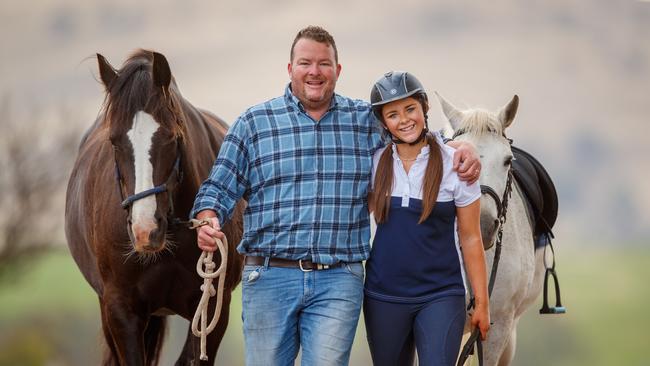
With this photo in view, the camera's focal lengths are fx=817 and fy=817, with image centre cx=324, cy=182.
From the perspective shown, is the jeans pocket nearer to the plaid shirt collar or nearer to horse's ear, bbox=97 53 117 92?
the plaid shirt collar

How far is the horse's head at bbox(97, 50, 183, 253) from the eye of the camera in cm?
354

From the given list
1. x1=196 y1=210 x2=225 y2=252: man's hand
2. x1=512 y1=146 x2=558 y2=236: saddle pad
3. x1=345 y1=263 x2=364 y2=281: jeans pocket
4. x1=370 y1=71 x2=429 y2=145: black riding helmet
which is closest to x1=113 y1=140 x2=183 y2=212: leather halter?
x1=196 y1=210 x2=225 y2=252: man's hand

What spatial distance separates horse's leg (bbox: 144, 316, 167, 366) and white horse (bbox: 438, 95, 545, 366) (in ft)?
6.91

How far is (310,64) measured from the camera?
3371 mm

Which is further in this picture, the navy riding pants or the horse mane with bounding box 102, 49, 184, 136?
the horse mane with bounding box 102, 49, 184, 136

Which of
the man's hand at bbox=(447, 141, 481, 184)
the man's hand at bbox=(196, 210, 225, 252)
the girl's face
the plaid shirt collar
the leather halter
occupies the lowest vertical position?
the man's hand at bbox=(196, 210, 225, 252)

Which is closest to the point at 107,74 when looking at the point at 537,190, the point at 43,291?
the point at 537,190

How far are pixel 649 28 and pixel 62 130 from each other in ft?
23.3

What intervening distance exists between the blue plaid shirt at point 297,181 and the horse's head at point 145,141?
32 centimetres

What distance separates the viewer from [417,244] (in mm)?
3191

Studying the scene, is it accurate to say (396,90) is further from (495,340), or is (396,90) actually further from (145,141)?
(495,340)

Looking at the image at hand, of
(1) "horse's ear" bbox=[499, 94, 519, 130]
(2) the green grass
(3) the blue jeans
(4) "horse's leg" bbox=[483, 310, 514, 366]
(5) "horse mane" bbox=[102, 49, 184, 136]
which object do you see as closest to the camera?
(3) the blue jeans

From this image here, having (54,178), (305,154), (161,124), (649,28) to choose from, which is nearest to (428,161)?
(305,154)

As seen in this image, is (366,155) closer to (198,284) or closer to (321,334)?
(321,334)
